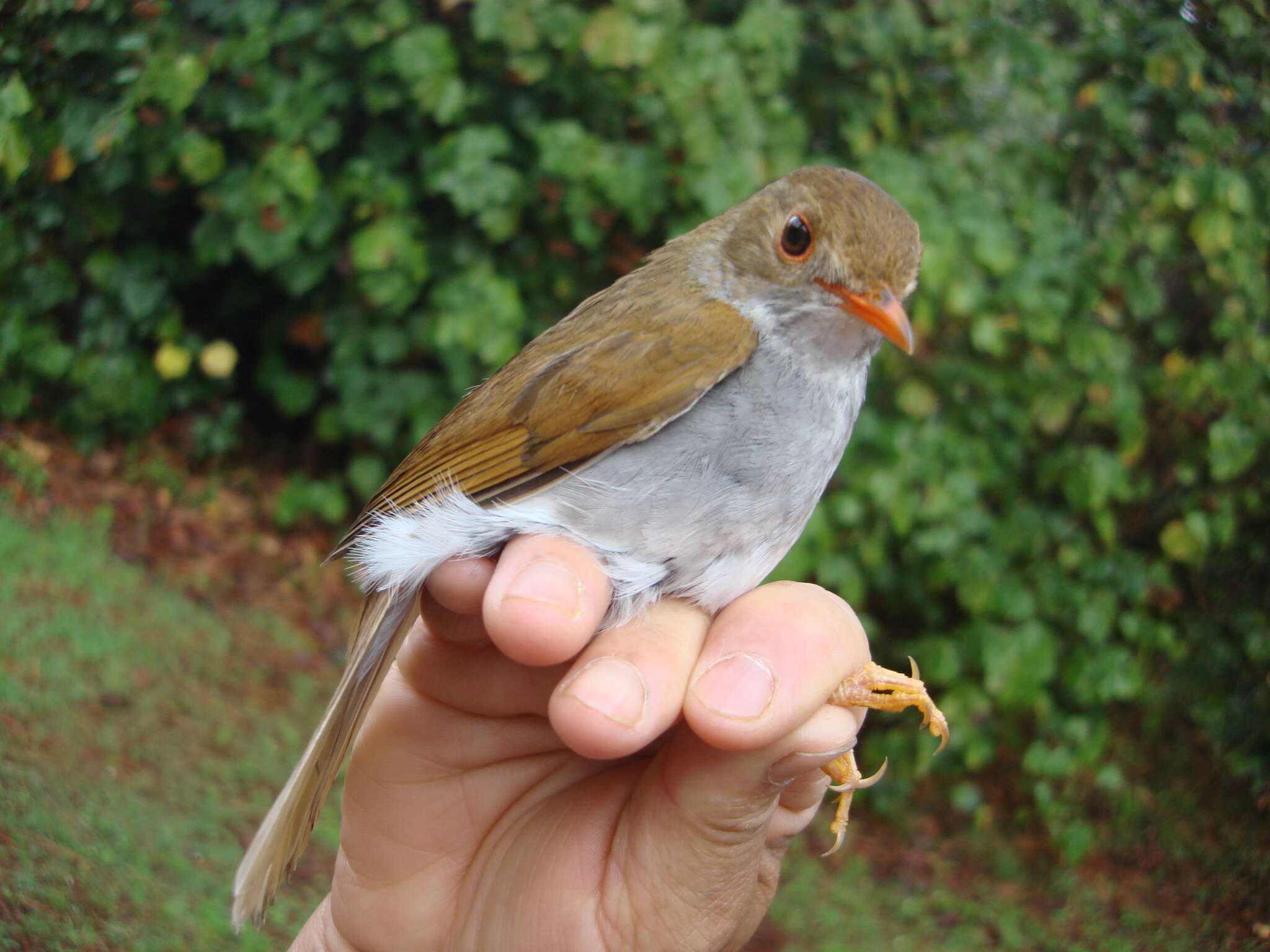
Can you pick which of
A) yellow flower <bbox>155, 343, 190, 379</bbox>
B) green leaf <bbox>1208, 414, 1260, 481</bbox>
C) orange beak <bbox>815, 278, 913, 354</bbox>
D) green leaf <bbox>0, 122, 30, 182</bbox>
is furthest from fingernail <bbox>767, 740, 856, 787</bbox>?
yellow flower <bbox>155, 343, 190, 379</bbox>

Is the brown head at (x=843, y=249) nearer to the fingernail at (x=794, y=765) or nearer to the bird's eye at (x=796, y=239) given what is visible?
the bird's eye at (x=796, y=239)

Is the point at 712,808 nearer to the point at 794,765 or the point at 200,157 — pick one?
the point at 794,765

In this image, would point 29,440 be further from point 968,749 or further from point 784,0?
point 968,749

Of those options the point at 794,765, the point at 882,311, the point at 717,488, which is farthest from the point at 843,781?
the point at 882,311

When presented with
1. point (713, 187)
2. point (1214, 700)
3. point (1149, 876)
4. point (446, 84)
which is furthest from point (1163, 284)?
point (446, 84)

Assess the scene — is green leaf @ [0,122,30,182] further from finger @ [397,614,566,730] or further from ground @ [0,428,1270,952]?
finger @ [397,614,566,730]

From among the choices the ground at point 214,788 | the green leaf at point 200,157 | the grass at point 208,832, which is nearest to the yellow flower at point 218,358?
the ground at point 214,788
